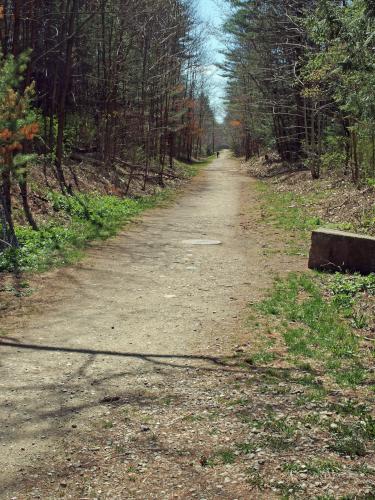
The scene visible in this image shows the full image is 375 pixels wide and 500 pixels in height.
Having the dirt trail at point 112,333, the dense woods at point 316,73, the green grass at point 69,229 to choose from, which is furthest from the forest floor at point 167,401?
the dense woods at point 316,73

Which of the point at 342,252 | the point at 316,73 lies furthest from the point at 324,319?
the point at 316,73

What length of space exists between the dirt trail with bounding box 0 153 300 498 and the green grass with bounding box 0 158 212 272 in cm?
51

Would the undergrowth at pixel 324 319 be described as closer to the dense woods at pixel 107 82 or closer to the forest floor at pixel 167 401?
the forest floor at pixel 167 401

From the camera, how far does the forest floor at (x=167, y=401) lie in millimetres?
3506

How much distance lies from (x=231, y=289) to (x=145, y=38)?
574 inches

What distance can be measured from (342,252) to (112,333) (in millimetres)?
4511

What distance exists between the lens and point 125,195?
760 inches

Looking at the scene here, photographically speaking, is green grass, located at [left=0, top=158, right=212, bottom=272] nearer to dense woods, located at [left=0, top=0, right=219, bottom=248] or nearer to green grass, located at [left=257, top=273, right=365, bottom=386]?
dense woods, located at [left=0, top=0, right=219, bottom=248]

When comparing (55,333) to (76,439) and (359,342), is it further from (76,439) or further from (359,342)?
(359,342)

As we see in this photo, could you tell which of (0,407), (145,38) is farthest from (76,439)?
(145,38)

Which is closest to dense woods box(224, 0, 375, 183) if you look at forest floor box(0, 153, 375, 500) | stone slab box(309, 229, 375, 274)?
stone slab box(309, 229, 375, 274)

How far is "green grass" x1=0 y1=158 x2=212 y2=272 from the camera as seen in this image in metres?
9.32

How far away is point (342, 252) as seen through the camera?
8953mm

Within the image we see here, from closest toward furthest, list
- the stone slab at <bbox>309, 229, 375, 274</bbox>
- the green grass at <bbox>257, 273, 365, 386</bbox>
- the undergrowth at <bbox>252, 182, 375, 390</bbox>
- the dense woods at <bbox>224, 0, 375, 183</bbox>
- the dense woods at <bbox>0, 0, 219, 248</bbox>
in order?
the green grass at <bbox>257, 273, 365, 386</bbox>
the undergrowth at <bbox>252, 182, 375, 390</bbox>
the stone slab at <bbox>309, 229, 375, 274</bbox>
the dense woods at <bbox>224, 0, 375, 183</bbox>
the dense woods at <bbox>0, 0, 219, 248</bbox>
